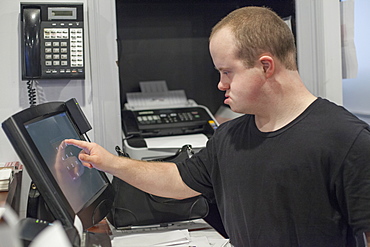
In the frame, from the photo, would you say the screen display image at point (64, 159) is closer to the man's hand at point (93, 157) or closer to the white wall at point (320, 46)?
the man's hand at point (93, 157)

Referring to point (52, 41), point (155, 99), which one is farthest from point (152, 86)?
point (52, 41)

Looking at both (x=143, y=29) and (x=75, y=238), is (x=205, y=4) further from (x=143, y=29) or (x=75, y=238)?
(x=75, y=238)

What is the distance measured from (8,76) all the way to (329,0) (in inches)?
53.7

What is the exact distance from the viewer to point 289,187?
46.9 inches

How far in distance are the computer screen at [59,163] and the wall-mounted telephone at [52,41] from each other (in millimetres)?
425

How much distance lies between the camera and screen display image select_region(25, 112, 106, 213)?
1.07 metres

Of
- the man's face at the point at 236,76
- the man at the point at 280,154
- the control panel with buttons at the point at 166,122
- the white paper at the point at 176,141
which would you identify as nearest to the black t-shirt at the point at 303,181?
the man at the point at 280,154

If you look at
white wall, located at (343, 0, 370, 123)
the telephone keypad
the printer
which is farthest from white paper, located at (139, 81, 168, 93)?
white wall, located at (343, 0, 370, 123)

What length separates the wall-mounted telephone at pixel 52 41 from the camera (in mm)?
1747

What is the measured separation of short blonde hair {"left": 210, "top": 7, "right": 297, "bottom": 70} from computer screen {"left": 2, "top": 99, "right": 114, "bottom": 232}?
0.51m

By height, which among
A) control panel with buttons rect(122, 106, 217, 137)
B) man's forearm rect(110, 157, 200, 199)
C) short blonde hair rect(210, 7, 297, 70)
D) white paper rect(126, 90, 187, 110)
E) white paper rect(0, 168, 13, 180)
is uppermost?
short blonde hair rect(210, 7, 297, 70)

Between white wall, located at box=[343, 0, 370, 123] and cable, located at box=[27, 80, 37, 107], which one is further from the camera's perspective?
white wall, located at box=[343, 0, 370, 123]

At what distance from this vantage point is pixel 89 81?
1854 mm

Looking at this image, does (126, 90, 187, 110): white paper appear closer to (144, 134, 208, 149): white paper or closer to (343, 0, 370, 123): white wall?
(144, 134, 208, 149): white paper
